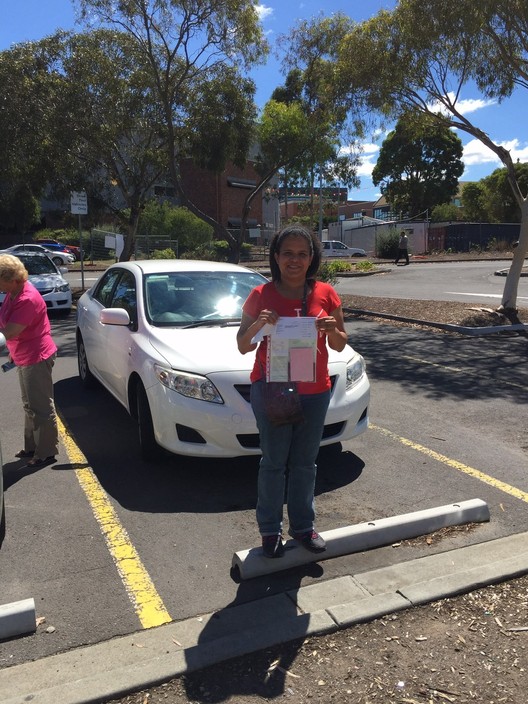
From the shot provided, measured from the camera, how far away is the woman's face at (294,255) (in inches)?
123

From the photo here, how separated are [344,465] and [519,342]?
6.77 meters

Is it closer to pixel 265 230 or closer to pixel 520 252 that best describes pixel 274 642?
pixel 520 252

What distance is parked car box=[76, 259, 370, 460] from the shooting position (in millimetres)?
4320

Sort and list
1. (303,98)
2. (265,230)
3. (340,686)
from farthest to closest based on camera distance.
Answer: (265,230)
(303,98)
(340,686)

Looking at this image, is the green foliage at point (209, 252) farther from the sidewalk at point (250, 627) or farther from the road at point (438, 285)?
the sidewalk at point (250, 627)

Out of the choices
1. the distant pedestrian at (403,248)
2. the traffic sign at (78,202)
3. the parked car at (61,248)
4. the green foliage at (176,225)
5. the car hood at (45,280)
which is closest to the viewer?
the car hood at (45,280)

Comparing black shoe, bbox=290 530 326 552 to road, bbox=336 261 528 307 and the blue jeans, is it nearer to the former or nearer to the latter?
the blue jeans

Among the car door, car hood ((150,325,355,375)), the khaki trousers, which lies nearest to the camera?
car hood ((150,325,355,375))

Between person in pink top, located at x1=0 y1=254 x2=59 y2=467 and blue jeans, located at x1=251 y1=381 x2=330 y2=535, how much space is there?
2.25 m

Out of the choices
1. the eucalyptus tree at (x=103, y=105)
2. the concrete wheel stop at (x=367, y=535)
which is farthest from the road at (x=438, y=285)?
the concrete wheel stop at (x=367, y=535)

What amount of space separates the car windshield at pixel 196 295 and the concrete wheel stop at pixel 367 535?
238cm

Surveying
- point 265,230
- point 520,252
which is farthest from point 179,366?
point 265,230

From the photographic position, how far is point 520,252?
477 inches

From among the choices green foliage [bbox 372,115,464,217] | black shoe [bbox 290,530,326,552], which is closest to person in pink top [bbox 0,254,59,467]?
black shoe [bbox 290,530,326,552]
